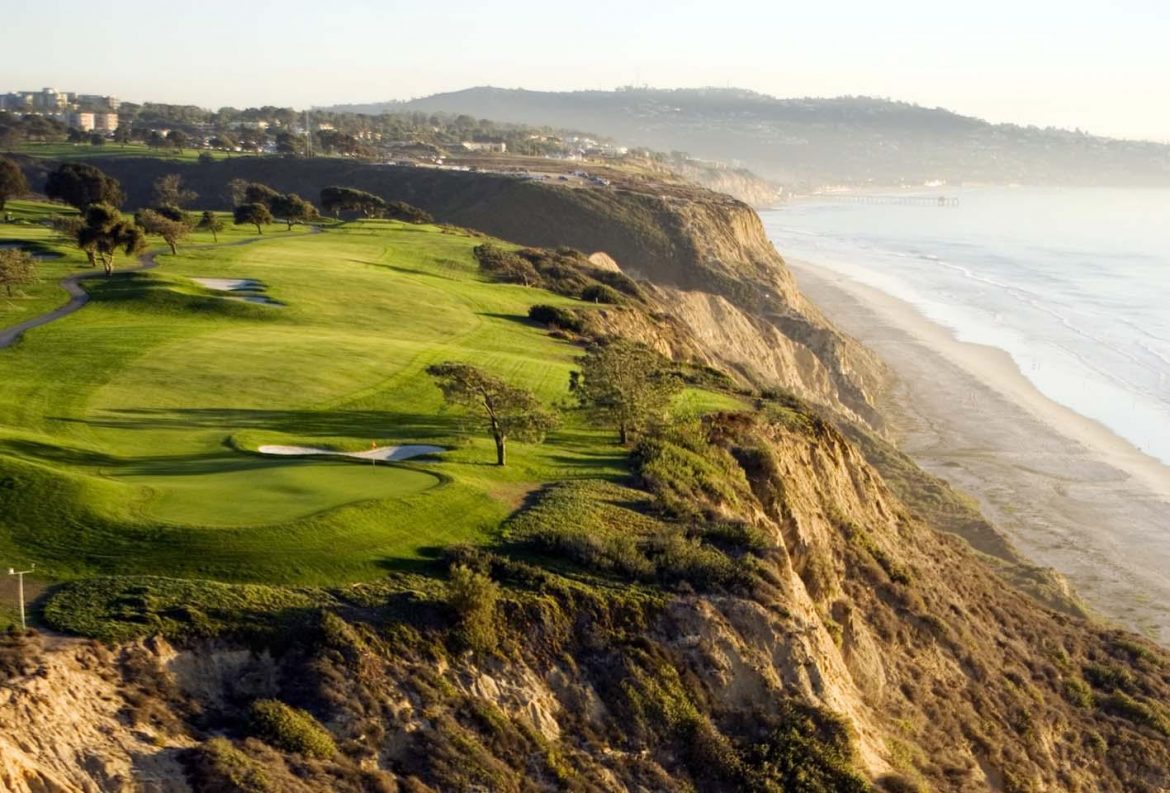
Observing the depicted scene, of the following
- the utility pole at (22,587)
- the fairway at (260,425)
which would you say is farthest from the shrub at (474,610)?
the utility pole at (22,587)

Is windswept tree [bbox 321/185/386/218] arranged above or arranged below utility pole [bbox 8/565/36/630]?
above

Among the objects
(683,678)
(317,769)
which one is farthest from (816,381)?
(317,769)

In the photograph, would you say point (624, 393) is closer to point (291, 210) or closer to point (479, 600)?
point (479, 600)

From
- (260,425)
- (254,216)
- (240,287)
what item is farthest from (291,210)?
(260,425)

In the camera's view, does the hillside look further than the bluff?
No

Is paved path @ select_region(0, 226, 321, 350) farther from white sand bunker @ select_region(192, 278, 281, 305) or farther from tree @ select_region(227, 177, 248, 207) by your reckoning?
tree @ select_region(227, 177, 248, 207)

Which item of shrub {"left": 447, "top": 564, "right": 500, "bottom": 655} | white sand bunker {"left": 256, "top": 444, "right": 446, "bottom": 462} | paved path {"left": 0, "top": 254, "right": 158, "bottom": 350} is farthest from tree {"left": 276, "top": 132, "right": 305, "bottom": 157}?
shrub {"left": 447, "top": 564, "right": 500, "bottom": 655}

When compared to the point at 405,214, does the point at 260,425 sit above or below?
below
